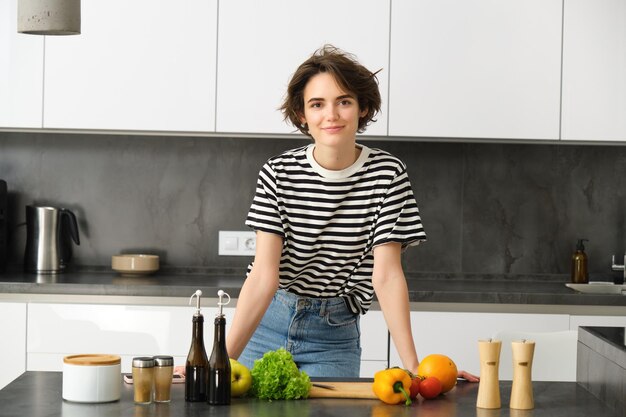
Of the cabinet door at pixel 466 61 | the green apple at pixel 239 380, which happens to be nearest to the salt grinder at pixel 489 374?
the green apple at pixel 239 380

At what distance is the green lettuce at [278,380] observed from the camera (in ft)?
6.38

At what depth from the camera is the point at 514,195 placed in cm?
415

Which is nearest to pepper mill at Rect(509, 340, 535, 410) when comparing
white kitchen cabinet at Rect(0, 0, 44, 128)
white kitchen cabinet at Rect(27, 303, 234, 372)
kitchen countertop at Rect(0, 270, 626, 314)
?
kitchen countertop at Rect(0, 270, 626, 314)

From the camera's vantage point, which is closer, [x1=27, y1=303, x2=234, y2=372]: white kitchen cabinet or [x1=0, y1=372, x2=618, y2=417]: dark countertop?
[x1=0, y1=372, x2=618, y2=417]: dark countertop

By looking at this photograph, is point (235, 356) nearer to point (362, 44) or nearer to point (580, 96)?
point (362, 44)

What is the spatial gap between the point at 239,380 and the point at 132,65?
2070mm

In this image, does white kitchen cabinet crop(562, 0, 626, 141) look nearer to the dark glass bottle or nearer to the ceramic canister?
the dark glass bottle

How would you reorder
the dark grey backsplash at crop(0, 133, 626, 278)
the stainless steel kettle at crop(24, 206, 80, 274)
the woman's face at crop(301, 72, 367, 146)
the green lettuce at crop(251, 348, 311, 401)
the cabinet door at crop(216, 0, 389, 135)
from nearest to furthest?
1. the green lettuce at crop(251, 348, 311, 401)
2. the woman's face at crop(301, 72, 367, 146)
3. the cabinet door at crop(216, 0, 389, 135)
4. the stainless steel kettle at crop(24, 206, 80, 274)
5. the dark grey backsplash at crop(0, 133, 626, 278)

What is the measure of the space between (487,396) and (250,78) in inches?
82.7

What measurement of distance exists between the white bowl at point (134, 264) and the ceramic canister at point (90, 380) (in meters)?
2.03

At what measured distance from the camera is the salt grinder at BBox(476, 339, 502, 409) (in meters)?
1.91

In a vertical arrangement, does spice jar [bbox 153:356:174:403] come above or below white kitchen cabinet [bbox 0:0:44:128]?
below

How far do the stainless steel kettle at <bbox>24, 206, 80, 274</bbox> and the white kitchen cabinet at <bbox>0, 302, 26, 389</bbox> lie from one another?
36 centimetres

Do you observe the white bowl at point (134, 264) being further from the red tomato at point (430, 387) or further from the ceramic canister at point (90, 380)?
the red tomato at point (430, 387)
